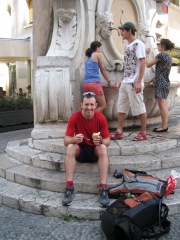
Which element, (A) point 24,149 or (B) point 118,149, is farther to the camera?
(A) point 24,149

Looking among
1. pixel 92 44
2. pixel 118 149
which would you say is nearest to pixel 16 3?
pixel 92 44

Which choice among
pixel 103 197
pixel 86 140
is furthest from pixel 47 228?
pixel 86 140

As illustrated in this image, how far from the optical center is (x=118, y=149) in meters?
4.12

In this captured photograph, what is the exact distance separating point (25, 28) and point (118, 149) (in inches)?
526

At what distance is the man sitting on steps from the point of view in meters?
3.40

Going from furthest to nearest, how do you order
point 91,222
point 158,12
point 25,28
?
point 25,28 < point 158,12 < point 91,222

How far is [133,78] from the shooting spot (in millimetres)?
4379

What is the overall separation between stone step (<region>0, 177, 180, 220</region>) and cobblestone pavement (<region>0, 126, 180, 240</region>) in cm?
7

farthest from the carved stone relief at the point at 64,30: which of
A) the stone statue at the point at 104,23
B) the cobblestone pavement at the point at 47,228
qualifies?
the cobblestone pavement at the point at 47,228

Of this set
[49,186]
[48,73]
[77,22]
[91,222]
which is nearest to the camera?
[91,222]

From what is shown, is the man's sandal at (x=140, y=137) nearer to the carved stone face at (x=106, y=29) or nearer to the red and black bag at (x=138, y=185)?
the red and black bag at (x=138, y=185)

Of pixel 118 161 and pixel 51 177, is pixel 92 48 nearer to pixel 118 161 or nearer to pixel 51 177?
pixel 118 161

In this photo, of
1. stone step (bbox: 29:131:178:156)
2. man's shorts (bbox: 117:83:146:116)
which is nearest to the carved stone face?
man's shorts (bbox: 117:83:146:116)

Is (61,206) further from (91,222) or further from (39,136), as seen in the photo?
(39,136)
